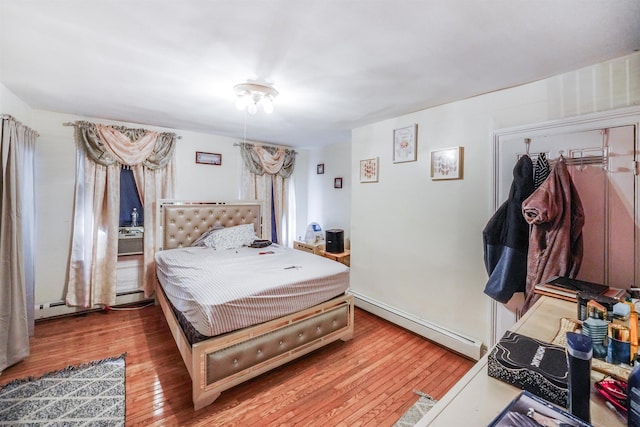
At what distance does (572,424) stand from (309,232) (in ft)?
13.6

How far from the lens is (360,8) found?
1272 millimetres

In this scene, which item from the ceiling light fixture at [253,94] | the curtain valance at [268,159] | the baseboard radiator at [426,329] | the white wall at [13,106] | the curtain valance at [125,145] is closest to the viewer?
the ceiling light fixture at [253,94]

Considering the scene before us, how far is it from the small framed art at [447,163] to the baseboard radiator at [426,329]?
1.51 metres

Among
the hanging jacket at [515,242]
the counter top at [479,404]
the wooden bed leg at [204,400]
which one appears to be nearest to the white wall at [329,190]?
the hanging jacket at [515,242]

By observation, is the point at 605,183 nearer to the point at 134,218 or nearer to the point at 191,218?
the point at 191,218

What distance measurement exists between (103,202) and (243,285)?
2.44 m

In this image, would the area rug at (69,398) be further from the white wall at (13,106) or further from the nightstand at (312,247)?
the nightstand at (312,247)

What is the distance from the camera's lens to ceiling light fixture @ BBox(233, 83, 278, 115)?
2107 millimetres

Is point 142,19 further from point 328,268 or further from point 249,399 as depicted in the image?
point 249,399

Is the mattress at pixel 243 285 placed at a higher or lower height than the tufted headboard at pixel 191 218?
lower

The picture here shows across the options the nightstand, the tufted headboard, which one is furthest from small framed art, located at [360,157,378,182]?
the tufted headboard

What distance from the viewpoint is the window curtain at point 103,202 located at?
122 inches

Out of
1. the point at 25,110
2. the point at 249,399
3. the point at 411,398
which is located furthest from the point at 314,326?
the point at 25,110

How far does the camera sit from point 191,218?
12.2ft
